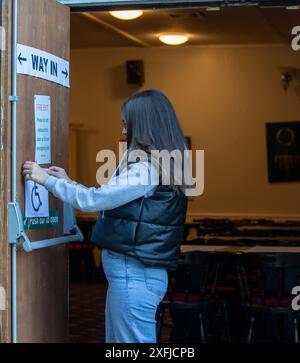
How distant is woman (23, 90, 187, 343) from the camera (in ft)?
11.0

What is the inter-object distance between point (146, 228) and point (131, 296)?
1.03 feet

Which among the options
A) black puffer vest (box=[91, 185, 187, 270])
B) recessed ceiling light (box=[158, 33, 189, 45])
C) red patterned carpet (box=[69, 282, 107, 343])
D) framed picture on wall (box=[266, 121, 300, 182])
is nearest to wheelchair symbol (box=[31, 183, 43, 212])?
black puffer vest (box=[91, 185, 187, 270])

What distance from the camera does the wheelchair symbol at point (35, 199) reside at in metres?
3.66

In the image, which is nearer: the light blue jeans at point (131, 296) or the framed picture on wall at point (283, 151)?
the light blue jeans at point (131, 296)

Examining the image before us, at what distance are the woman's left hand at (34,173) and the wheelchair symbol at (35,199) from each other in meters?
0.14

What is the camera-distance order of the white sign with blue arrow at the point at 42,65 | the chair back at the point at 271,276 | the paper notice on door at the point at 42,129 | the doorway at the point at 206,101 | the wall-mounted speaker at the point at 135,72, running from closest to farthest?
1. the white sign with blue arrow at the point at 42,65
2. the paper notice on door at the point at 42,129
3. the chair back at the point at 271,276
4. the doorway at the point at 206,101
5. the wall-mounted speaker at the point at 135,72

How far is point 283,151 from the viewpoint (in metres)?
10.7

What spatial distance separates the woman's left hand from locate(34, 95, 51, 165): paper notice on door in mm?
154

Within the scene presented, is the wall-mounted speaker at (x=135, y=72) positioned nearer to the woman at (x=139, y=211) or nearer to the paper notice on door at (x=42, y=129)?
the paper notice on door at (x=42, y=129)

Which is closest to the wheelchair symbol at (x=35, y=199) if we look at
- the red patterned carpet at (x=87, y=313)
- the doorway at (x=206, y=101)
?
the red patterned carpet at (x=87, y=313)

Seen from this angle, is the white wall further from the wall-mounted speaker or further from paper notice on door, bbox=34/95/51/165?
paper notice on door, bbox=34/95/51/165
